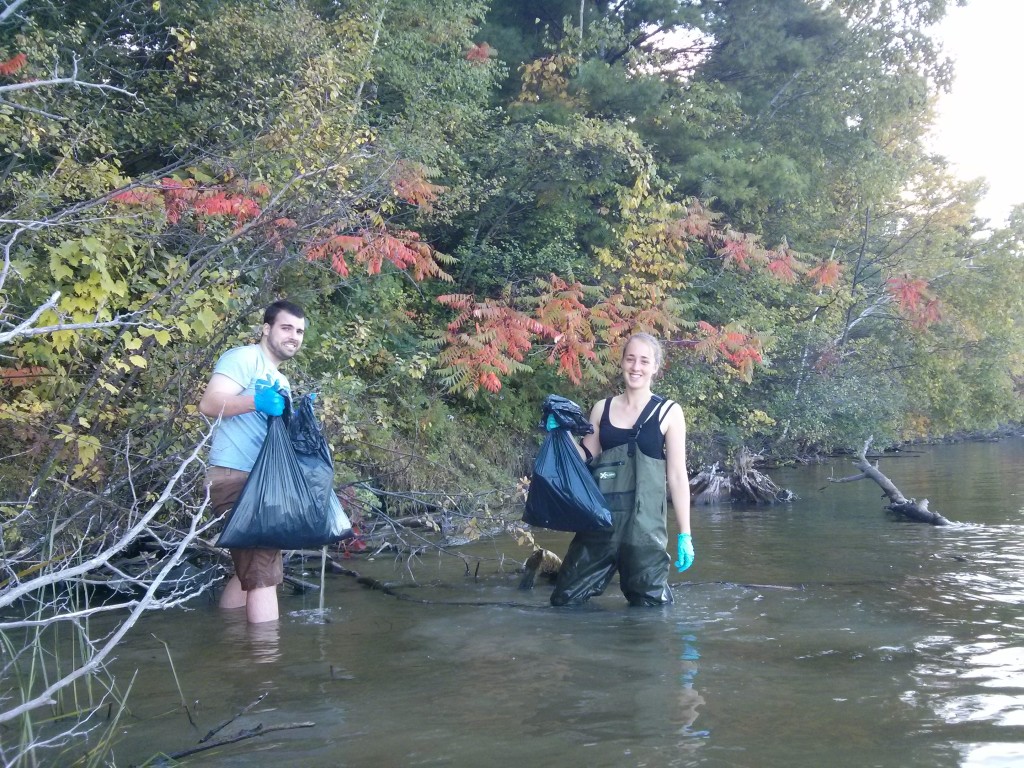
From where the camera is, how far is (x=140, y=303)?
6766 millimetres

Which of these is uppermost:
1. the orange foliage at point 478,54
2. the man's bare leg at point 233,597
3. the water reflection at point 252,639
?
the orange foliage at point 478,54

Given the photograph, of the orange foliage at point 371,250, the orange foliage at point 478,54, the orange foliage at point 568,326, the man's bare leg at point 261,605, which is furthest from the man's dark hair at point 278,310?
the orange foliage at point 478,54

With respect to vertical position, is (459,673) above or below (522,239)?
below

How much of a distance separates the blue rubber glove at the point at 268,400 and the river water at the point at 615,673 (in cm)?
125

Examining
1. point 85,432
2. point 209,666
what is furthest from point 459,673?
point 85,432

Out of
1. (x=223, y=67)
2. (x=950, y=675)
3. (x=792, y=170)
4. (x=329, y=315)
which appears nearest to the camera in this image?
(x=950, y=675)

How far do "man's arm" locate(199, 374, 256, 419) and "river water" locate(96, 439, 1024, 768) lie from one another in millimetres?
1257

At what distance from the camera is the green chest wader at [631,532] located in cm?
545

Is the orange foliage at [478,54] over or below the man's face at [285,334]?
over

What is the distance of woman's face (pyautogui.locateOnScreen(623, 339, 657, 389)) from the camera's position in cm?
546

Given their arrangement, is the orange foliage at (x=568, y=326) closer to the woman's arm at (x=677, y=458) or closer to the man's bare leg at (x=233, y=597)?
the woman's arm at (x=677, y=458)

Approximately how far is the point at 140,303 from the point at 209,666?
319cm

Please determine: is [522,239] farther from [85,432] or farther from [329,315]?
[85,432]

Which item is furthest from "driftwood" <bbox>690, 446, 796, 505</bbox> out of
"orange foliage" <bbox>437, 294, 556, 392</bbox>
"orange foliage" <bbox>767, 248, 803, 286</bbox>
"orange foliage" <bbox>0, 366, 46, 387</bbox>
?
"orange foliage" <bbox>0, 366, 46, 387</bbox>
